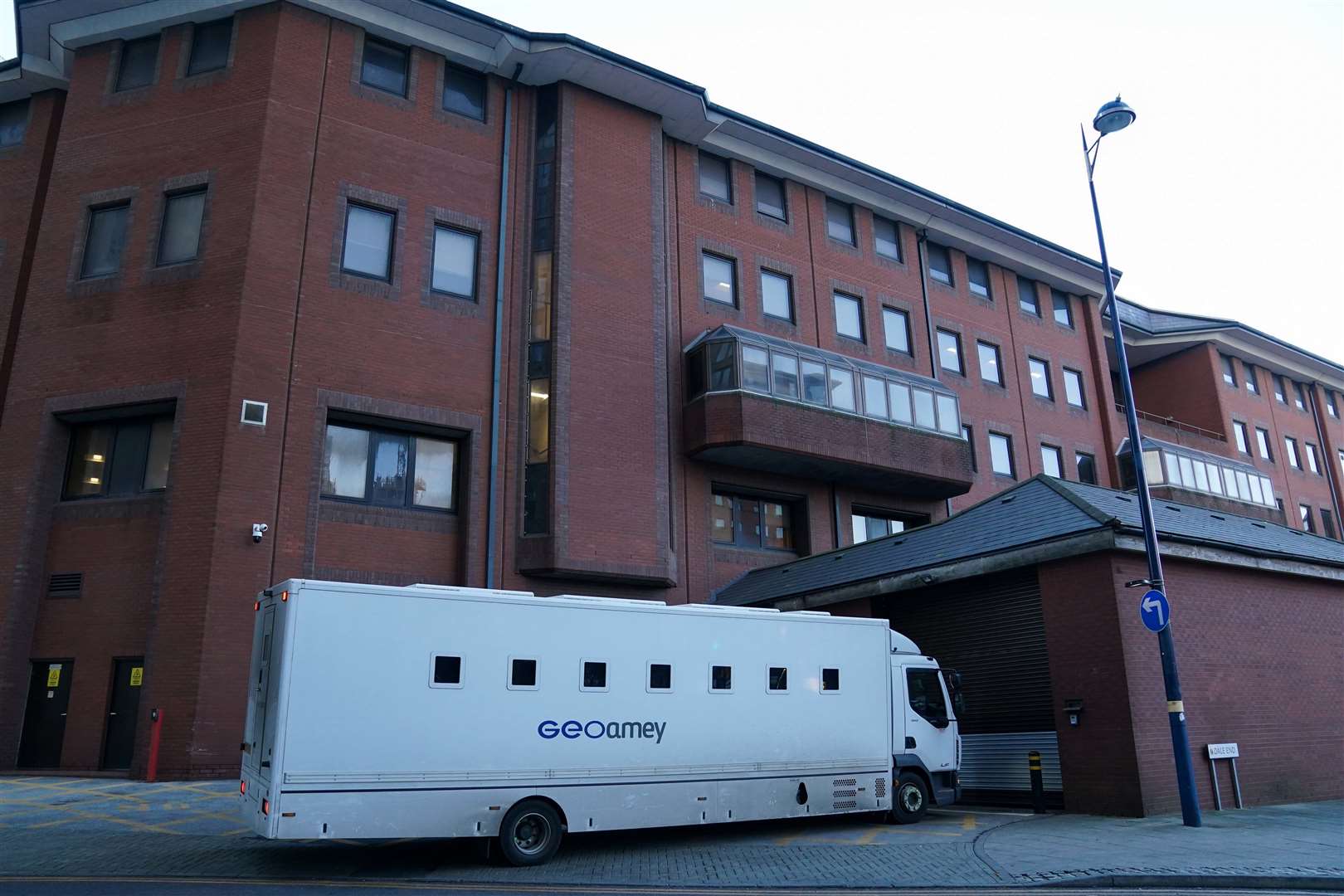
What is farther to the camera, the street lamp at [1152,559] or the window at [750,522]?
the window at [750,522]

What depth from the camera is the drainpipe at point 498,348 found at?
73.9 ft

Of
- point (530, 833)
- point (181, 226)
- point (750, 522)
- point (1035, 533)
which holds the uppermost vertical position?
point (181, 226)

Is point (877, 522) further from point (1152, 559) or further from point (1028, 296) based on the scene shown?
point (1152, 559)

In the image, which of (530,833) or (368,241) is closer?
(530,833)

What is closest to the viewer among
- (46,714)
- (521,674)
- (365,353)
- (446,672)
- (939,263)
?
(446,672)

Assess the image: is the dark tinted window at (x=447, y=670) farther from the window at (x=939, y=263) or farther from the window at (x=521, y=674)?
the window at (x=939, y=263)

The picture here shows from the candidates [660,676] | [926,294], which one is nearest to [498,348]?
[660,676]

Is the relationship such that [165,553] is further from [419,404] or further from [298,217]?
[298,217]

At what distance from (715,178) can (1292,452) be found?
3762 cm

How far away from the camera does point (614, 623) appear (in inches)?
476

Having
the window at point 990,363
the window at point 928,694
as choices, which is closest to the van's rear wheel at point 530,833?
the window at point 928,694

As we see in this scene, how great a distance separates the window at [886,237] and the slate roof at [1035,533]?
14.6 metres

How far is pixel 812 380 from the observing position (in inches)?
1069

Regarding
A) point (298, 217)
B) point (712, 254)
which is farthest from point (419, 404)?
point (712, 254)
